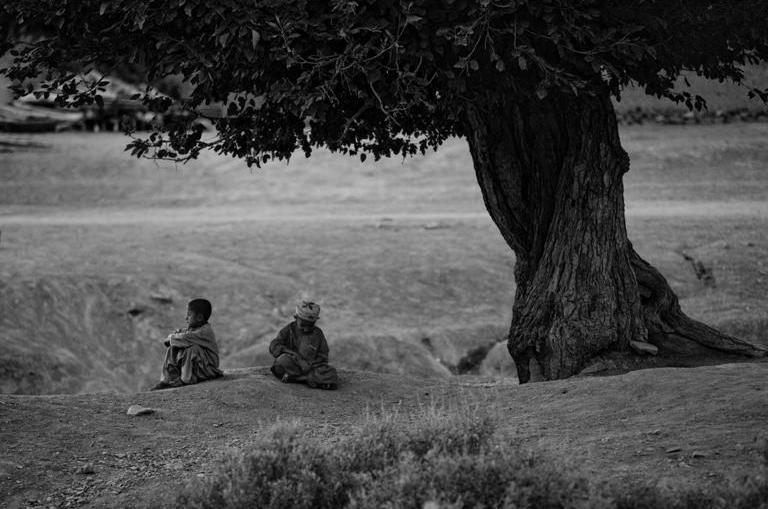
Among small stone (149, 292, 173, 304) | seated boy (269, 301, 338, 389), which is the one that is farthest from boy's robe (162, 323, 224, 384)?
small stone (149, 292, 173, 304)

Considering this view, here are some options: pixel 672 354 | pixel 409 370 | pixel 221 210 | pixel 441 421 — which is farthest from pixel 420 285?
pixel 441 421

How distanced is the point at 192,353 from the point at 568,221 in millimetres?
4702

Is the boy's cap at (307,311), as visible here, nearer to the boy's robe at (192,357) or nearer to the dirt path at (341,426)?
the dirt path at (341,426)

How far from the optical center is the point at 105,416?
9648mm

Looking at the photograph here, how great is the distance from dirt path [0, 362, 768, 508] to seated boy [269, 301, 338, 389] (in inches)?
7.2

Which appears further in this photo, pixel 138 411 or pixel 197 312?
pixel 197 312

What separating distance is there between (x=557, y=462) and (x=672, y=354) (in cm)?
566

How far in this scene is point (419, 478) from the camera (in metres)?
6.75

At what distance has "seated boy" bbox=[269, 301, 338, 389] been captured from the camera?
36.7ft

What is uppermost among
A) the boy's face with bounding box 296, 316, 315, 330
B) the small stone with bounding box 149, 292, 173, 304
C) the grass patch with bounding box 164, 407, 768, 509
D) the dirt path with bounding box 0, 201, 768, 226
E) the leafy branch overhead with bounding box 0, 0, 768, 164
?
the leafy branch overhead with bounding box 0, 0, 768, 164

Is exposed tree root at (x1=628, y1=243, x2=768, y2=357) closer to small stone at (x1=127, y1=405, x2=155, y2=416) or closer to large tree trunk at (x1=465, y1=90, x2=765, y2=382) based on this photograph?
large tree trunk at (x1=465, y1=90, x2=765, y2=382)

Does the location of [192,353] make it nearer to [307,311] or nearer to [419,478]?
[307,311]

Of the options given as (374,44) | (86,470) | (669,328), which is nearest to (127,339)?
(374,44)

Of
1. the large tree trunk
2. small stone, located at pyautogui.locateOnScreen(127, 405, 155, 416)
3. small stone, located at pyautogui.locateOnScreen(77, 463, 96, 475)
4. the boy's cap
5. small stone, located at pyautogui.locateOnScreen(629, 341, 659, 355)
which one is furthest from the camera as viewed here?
small stone, located at pyautogui.locateOnScreen(629, 341, 659, 355)
